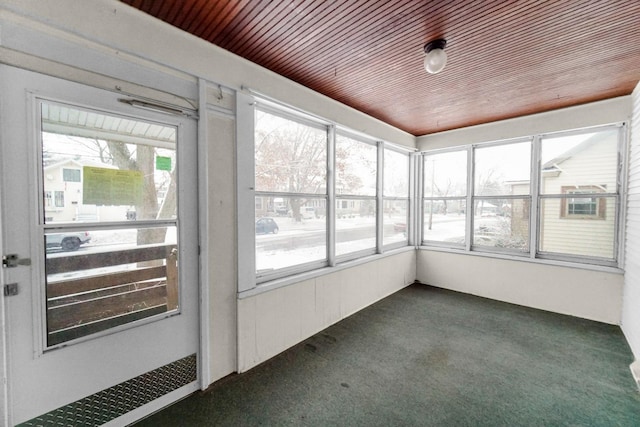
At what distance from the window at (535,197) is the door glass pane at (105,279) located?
4.40 m

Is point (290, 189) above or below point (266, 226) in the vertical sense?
above

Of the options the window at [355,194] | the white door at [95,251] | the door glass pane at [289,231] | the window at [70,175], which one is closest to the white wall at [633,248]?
the window at [355,194]

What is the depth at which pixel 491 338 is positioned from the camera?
9.62 feet

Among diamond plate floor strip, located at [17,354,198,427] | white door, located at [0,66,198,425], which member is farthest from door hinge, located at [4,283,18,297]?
diamond plate floor strip, located at [17,354,198,427]

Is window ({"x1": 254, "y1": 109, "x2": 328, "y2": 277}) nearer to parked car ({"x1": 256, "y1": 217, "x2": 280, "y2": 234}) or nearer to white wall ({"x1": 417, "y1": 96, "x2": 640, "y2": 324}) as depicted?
parked car ({"x1": 256, "y1": 217, "x2": 280, "y2": 234})

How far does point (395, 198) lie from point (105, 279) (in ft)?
13.1

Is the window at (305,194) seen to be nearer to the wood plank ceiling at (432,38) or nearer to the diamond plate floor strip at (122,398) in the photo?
the wood plank ceiling at (432,38)

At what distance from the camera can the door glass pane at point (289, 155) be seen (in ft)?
8.47

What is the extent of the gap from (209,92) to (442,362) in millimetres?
3162

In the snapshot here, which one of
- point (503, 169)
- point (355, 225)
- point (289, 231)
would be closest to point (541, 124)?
point (503, 169)

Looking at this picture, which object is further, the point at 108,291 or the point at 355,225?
the point at 355,225

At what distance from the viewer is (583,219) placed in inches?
138

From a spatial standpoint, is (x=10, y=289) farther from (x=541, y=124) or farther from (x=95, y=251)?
(x=541, y=124)

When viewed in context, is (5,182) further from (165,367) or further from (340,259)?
(340,259)
